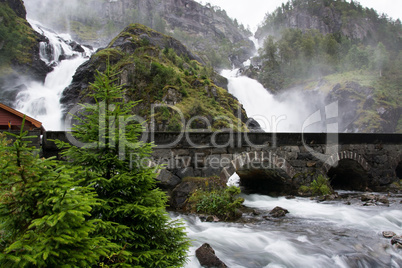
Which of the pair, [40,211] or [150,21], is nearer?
[40,211]

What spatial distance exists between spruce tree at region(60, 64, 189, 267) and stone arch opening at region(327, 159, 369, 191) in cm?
1032

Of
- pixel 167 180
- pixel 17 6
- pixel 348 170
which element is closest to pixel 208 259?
pixel 167 180

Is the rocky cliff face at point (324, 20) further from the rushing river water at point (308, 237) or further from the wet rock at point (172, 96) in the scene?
the rushing river water at point (308, 237)

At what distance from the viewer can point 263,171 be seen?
10617 millimetres

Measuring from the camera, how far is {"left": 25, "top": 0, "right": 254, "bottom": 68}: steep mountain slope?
8088cm

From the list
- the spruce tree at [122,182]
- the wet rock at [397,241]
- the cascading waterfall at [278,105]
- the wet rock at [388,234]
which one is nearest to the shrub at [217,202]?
the wet rock at [388,234]

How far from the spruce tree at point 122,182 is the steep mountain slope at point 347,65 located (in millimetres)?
41480

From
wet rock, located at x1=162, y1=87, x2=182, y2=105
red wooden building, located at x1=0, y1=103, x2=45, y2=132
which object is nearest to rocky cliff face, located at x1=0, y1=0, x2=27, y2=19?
wet rock, located at x1=162, y1=87, x2=182, y2=105

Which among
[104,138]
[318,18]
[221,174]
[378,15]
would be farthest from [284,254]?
[378,15]

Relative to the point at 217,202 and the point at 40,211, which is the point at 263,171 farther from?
the point at 40,211

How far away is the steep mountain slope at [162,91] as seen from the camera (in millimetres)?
22188

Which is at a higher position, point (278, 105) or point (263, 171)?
point (278, 105)

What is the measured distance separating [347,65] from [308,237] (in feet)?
186

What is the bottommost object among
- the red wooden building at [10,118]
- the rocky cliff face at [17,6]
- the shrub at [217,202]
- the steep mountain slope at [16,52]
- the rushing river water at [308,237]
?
the rushing river water at [308,237]
